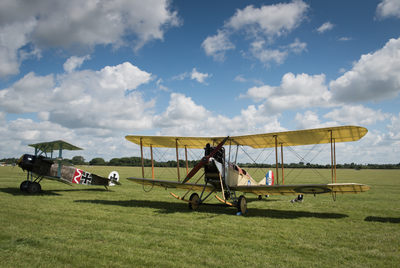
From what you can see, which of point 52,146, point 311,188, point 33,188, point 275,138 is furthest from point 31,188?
point 311,188

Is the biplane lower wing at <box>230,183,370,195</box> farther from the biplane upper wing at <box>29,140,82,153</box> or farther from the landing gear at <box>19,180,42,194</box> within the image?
the landing gear at <box>19,180,42,194</box>

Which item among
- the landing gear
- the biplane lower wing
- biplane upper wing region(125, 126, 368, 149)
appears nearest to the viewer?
the biplane lower wing

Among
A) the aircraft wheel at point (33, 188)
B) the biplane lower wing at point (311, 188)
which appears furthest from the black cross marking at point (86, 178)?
the biplane lower wing at point (311, 188)

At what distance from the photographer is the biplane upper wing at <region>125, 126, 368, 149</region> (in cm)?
864

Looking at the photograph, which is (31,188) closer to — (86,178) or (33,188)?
(33,188)

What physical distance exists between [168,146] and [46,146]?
641 cm

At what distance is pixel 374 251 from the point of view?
15.5 ft

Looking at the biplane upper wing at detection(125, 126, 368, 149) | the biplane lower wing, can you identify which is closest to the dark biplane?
the biplane upper wing at detection(125, 126, 368, 149)

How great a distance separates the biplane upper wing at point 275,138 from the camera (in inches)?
340

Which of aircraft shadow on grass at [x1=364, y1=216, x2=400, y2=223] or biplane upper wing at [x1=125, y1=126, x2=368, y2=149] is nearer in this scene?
aircraft shadow on grass at [x1=364, y1=216, x2=400, y2=223]

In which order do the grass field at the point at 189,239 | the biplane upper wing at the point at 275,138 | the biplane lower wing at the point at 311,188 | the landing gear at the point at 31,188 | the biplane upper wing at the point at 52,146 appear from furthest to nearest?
the biplane upper wing at the point at 52,146 < the landing gear at the point at 31,188 < the biplane upper wing at the point at 275,138 < the biplane lower wing at the point at 311,188 < the grass field at the point at 189,239

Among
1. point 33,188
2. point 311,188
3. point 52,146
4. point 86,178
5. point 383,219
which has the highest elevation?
point 52,146

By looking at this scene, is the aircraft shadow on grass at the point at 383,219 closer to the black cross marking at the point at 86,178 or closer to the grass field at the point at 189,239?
the grass field at the point at 189,239

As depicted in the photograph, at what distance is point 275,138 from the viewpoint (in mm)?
9461
